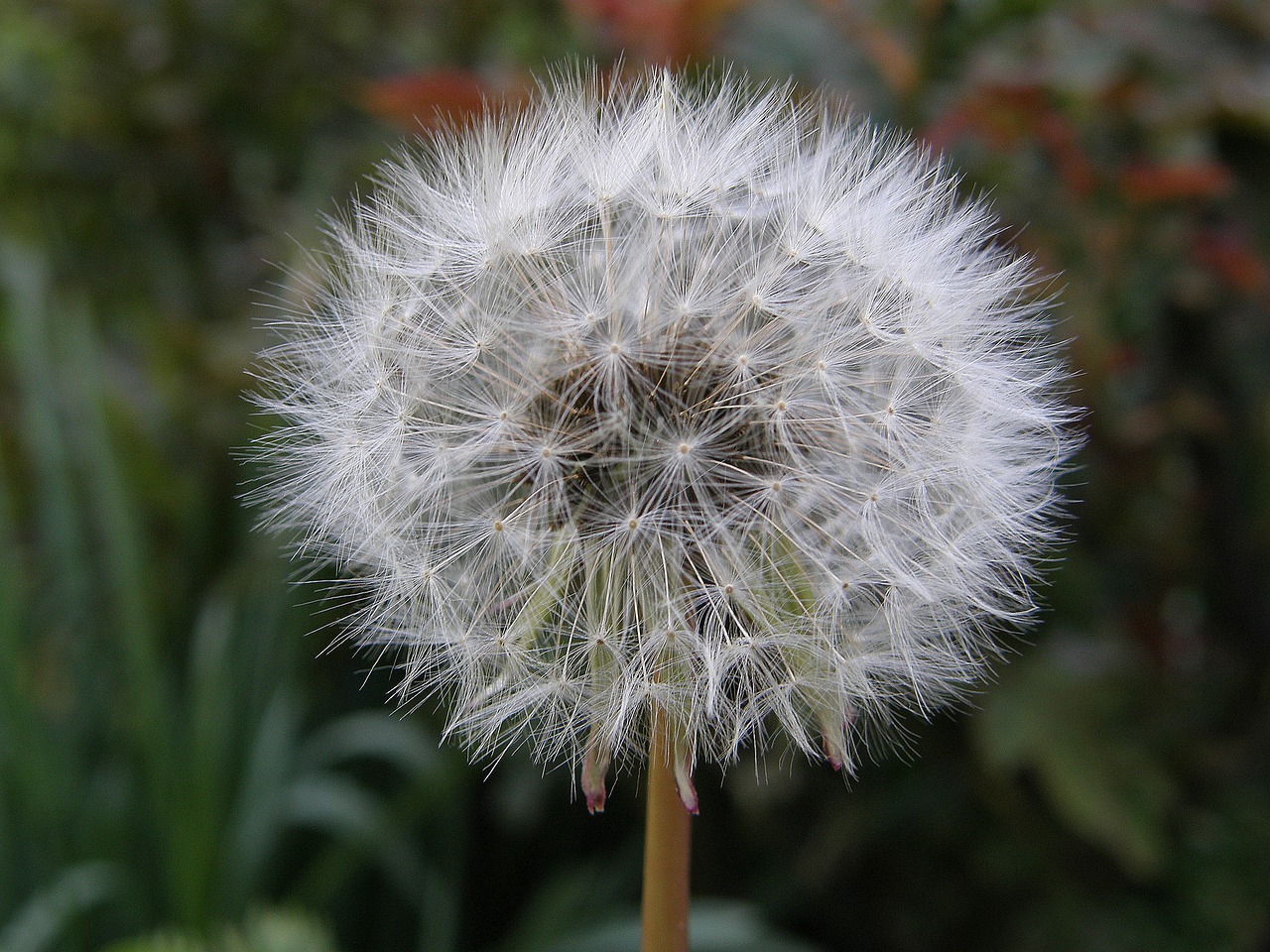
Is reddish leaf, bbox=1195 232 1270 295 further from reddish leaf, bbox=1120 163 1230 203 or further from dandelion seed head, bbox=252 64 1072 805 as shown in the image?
dandelion seed head, bbox=252 64 1072 805

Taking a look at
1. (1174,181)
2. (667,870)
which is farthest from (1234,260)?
(667,870)

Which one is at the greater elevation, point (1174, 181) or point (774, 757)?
point (1174, 181)

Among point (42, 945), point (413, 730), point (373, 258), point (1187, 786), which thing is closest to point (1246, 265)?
point (1187, 786)

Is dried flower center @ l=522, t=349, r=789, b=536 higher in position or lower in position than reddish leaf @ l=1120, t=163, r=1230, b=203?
lower

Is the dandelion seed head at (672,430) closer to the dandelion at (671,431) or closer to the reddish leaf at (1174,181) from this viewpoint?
the dandelion at (671,431)

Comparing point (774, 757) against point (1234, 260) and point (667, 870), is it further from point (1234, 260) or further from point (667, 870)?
point (667, 870)

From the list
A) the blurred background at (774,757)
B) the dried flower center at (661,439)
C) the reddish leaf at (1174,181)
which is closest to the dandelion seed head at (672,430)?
the dried flower center at (661,439)

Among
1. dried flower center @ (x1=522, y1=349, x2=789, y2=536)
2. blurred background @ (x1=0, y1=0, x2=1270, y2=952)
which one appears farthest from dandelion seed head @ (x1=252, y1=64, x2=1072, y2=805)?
blurred background @ (x1=0, y1=0, x2=1270, y2=952)

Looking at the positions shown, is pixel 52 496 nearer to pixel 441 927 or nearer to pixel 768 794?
pixel 441 927
